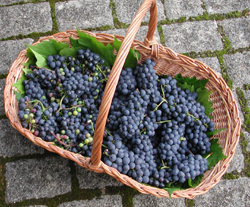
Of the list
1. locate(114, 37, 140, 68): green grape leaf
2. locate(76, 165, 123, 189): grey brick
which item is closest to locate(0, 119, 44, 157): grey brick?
locate(76, 165, 123, 189): grey brick

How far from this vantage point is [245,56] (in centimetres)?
206

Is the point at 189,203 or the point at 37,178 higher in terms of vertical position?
the point at 37,178

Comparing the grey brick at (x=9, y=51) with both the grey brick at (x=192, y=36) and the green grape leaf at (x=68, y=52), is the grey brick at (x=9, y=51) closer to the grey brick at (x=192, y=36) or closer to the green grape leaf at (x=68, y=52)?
the green grape leaf at (x=68, y=52)

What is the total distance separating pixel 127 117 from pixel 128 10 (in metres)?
1.21

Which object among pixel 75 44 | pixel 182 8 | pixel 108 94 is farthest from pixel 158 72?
pixel 182 8

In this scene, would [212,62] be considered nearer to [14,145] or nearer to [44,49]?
[44,49]

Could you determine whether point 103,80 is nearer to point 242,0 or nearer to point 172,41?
point 172,41

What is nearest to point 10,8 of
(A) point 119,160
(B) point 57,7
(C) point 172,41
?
(B) point 57,7

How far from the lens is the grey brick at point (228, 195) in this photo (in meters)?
1.61

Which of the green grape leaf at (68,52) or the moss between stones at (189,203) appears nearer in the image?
the green grape leaf at (68,52)

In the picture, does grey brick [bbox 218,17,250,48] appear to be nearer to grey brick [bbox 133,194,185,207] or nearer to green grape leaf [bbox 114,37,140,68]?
green grape leaf [bbox 114,37,140,68]

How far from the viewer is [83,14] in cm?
211

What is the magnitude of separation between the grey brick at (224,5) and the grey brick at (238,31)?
0.38 ft

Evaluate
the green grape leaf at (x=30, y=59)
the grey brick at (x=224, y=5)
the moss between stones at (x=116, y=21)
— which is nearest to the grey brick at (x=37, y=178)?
the green grape leaf at (x=30, y=59)
